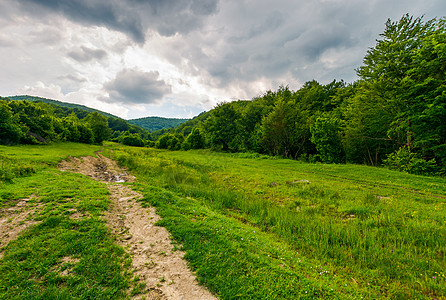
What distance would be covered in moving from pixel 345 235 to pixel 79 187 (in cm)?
1461

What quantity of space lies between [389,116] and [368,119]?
356cm

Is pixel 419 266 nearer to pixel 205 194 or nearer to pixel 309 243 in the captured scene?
pixel 309 243

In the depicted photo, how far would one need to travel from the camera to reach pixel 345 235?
649 cm

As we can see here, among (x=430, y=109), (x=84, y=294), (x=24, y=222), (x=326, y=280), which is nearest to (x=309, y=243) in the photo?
(x=326, y=280)

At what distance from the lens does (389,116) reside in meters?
21.8

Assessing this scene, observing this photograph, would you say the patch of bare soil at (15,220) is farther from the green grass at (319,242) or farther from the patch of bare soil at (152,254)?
the green grass at (319,242)

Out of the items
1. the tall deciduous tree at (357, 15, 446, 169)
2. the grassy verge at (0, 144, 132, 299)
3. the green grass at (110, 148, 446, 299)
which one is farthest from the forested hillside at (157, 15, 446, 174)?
the grassy verge at (0, 144, 132, 299)

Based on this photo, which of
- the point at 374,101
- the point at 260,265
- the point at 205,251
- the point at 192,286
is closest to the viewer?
the point at 192,286

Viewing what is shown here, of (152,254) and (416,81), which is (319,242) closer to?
(152,254)

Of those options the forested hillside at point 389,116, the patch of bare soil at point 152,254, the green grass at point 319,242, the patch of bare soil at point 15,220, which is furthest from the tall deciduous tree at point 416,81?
the patch of bare soil at point 15,220

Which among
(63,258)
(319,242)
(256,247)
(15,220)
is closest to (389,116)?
(319,242)

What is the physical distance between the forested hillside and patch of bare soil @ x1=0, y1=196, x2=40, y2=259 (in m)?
29.7

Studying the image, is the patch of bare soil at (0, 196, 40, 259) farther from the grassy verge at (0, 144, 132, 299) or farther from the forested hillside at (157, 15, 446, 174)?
the forested hillside at (157, 15, 446, 174)

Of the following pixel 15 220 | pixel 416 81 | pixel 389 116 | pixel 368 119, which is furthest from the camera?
pixel 368 119
